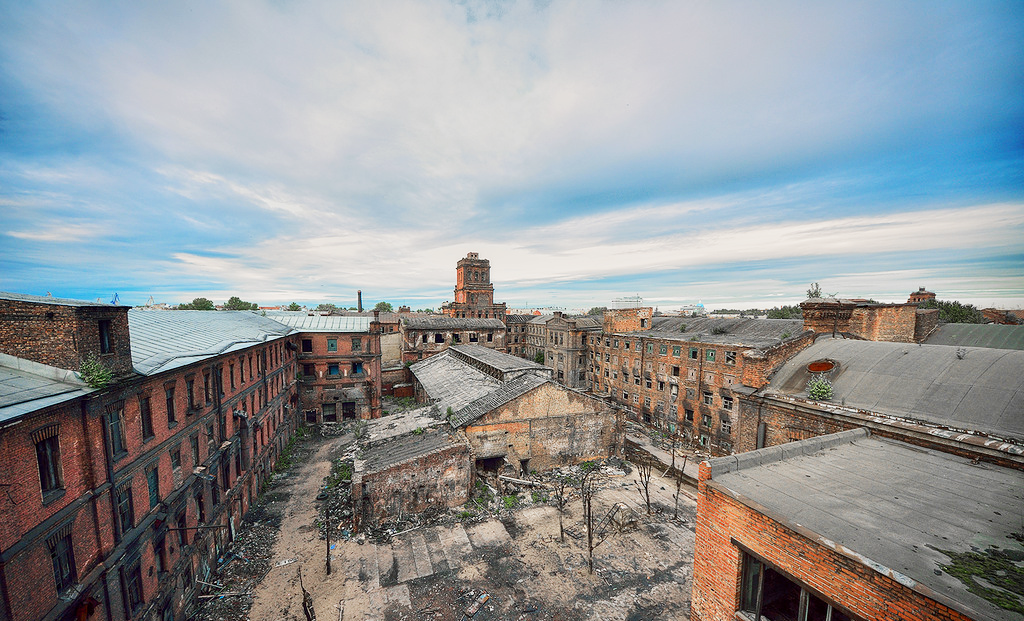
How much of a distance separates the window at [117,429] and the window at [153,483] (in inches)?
66.4

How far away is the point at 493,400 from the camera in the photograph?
73.7 ft

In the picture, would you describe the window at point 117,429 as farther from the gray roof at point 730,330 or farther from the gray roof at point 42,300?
the gray roof at point 730,330

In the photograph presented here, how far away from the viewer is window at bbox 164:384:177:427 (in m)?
12.7

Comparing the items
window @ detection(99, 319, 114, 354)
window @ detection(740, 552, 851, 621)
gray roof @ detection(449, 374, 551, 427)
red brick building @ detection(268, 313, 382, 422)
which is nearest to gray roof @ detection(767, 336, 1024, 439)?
window @ detection(740, 552, 851, 621)

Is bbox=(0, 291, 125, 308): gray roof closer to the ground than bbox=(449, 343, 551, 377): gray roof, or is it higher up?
higher up

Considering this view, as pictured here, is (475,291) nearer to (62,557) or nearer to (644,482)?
(644,482)

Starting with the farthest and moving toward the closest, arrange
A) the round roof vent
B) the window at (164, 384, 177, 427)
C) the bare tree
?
the bare tree → the round roof vent → the window at (164, 384, 177, 427)

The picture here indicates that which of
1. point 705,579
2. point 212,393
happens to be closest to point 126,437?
point 212,393

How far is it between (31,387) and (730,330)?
4338 centimetres

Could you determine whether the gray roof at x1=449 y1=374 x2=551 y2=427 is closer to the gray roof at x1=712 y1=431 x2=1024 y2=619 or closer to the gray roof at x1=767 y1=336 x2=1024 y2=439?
the gray roof at x1=767 y1=336 x2=1024 y2=439

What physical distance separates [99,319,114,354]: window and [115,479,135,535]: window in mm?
3899

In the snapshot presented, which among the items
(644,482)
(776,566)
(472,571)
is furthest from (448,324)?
(776,566)

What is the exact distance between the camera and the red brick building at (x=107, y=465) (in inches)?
298

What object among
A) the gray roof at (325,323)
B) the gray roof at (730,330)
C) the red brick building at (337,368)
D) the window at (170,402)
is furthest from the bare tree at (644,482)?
the gray roof at (325,323)
